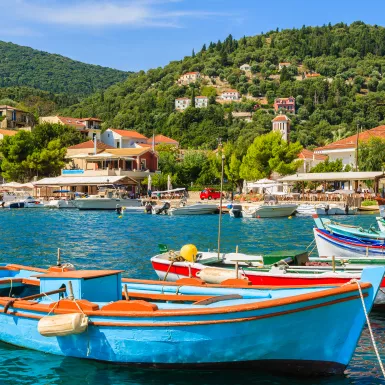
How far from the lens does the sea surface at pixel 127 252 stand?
29.2 ft

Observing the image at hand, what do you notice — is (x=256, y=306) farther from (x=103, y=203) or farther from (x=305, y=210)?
(x=103, y=203)

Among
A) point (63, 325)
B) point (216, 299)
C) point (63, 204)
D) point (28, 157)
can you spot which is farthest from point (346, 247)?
point (28, 157)

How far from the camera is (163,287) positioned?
1117 centimetres

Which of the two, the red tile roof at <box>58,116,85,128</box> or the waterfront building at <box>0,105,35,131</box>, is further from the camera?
the red tile roof at <box>58,116,85,128</box>

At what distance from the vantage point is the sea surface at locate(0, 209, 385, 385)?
8.89 metres

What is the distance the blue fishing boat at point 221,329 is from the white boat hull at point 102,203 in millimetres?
50518

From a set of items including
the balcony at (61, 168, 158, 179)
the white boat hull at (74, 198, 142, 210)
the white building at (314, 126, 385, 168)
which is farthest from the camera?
the white building at (314, 126, 385, 168)

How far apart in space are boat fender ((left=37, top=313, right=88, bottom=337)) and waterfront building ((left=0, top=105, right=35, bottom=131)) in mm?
100181

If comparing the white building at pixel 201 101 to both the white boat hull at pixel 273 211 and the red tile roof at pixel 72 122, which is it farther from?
the white boat hull at pixel 273 211

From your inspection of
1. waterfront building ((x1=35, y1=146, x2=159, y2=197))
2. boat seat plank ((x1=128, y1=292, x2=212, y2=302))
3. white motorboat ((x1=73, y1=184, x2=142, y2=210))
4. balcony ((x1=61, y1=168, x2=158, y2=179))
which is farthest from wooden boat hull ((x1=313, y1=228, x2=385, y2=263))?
balcony ((x1=61, y1=168, x2=158, y2=179))

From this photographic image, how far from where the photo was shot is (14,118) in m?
110

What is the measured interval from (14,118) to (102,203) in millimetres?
58448

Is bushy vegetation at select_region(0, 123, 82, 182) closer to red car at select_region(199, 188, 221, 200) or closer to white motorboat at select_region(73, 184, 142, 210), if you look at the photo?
white motorboat at select_region(73, 184, 142, 210)

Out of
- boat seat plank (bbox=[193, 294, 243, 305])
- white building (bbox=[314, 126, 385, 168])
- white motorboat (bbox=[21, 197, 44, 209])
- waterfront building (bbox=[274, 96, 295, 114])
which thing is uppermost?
waterfront building (bbox=[274, 96, 295, 114])
